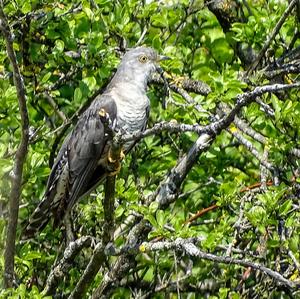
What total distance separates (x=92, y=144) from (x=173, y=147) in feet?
2.51

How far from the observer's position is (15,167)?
425 cm

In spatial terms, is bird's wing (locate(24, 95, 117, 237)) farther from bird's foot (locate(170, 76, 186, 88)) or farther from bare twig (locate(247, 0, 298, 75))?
bare twig (locate(247, 0, 298, 75))

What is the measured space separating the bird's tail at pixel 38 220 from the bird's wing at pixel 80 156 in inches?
1.2

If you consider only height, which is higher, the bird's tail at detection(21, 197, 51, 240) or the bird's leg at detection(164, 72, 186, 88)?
the bird's leg at detection(164, 72, 186, 88)

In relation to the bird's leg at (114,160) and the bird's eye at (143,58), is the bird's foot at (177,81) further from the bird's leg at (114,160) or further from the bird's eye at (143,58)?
the bird's leg at (114,160)

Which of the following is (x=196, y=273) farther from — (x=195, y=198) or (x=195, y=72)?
(x=195, y=72)

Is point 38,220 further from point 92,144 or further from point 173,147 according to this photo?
point 173,147

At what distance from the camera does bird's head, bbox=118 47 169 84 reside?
569cm

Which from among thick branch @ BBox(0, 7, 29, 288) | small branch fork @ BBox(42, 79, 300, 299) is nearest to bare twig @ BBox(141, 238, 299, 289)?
small branch fork @ BBox(42, 79, 300, 299)

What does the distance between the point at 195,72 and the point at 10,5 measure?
177 cm

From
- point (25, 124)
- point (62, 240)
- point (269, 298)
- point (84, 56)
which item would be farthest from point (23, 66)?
point (269, 298)

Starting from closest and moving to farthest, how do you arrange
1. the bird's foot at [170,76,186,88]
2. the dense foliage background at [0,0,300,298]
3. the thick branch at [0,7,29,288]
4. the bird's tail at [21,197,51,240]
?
the thick branch at [0,7,29,288], the dense foliage background at [0,0,300,298], the bird's tail at [21,197,51,240], the bird's foot at [170,76,186,88]

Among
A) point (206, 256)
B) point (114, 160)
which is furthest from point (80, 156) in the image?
point (206, 256)

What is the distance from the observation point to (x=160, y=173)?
5941 millimetres
